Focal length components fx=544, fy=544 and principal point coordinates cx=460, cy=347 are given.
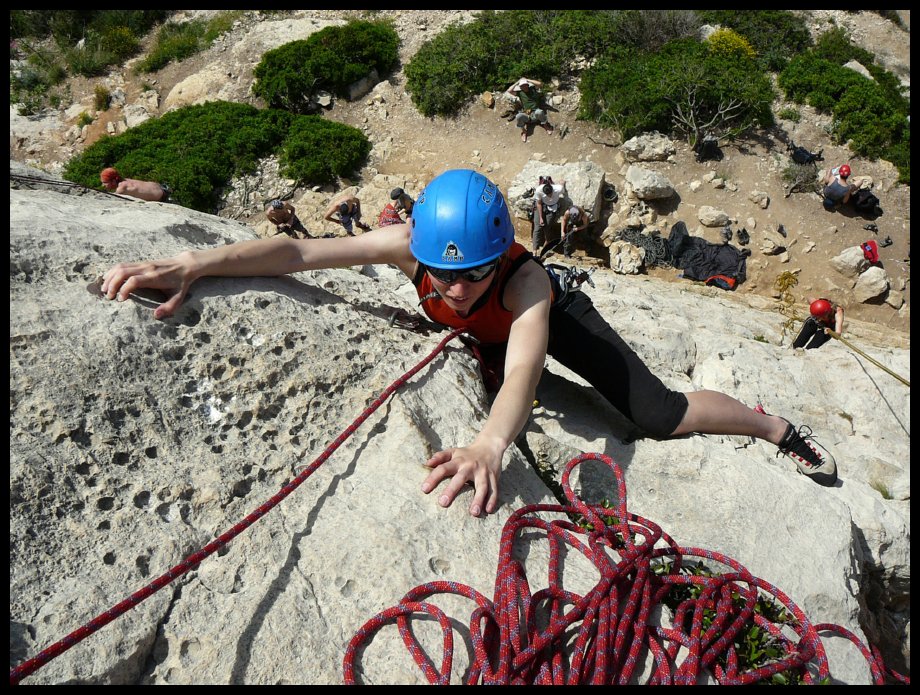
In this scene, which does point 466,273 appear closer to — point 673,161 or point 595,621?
point 595,621

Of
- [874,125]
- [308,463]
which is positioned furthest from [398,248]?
[874,125]

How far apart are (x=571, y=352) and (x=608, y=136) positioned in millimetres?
11735

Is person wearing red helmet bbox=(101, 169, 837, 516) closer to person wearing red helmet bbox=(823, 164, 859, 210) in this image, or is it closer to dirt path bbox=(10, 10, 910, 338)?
dirt path bbox=(10, 10, 910, 338)

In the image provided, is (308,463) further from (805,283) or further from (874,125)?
(874,125)

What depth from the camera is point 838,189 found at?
11.6 meters

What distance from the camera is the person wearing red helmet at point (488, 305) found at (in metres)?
2.38

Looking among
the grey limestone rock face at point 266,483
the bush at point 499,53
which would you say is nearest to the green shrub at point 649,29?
the bush at point 499,53

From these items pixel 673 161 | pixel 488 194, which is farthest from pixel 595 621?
pixel 673 161

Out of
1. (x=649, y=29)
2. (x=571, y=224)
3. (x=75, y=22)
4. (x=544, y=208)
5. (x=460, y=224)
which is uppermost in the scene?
(x=460, y=224)

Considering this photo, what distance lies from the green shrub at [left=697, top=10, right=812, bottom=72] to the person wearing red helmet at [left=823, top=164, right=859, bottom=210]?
571 cm

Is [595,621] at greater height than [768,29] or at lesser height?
greater

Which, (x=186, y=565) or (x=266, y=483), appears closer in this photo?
(x=186, y=565)

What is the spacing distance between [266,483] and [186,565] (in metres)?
0.48

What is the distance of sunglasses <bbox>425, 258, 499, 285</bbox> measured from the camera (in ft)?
8.61
